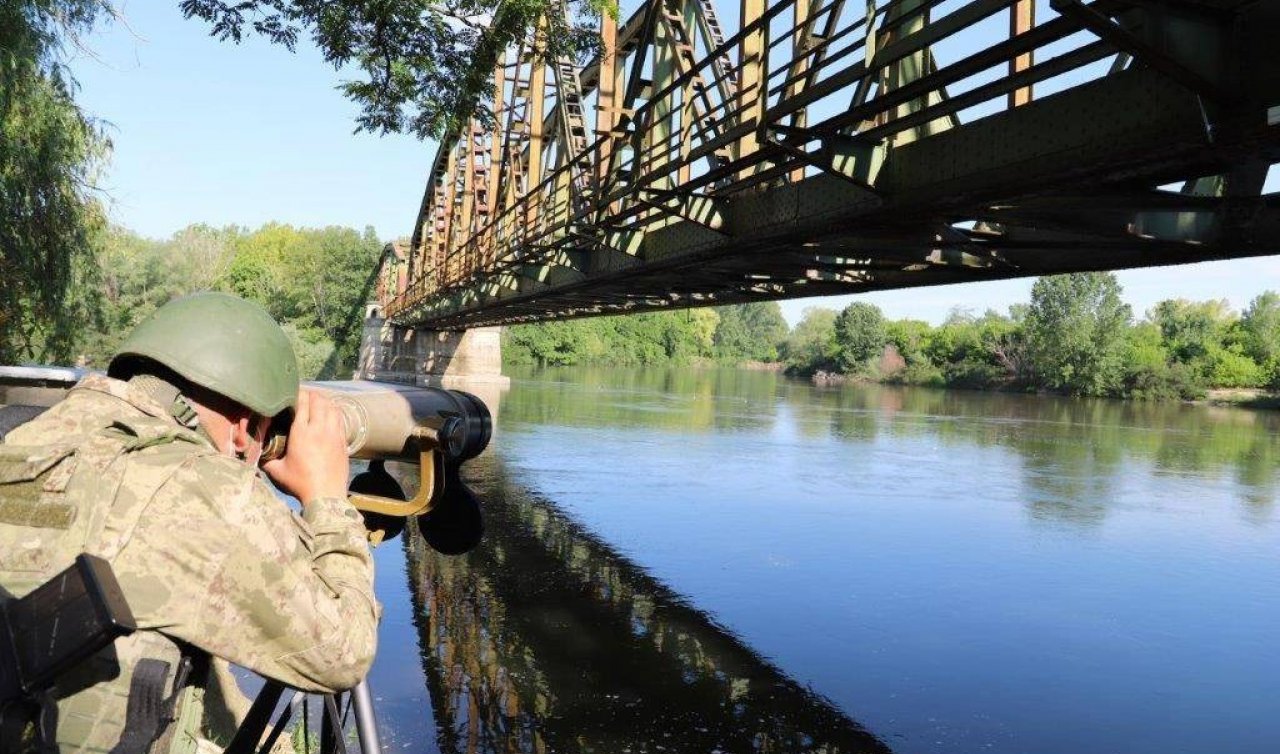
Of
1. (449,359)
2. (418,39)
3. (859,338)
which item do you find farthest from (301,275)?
(418,39)

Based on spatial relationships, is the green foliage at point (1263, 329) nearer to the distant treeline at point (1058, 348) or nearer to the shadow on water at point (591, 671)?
the distant treeline at point (1058, 348)

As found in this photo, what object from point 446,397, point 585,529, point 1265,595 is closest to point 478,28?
point 446,397

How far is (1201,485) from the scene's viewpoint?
22.2 meters

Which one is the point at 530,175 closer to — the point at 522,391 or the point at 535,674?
the point at 535,674

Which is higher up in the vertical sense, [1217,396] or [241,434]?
[241,434]

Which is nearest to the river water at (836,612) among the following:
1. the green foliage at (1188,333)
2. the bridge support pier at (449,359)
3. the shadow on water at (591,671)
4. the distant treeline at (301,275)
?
the shadow on water at (591,671)

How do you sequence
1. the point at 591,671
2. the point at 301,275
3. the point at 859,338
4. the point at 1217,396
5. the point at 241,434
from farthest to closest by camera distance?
the point at 859,338, the point at 301,275, the point at 1217,396, the point at 591,671, the point at 241,434

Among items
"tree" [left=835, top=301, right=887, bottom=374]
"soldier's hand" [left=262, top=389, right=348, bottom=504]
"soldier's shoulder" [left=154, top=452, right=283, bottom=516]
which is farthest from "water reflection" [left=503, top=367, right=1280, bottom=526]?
"tree" [left=835, top=301, right=887, bottom=374]

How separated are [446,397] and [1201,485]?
77.0ft

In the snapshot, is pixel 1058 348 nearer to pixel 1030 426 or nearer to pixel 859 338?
pixel 859 338

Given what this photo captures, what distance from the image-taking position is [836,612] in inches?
442

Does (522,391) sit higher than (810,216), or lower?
lower

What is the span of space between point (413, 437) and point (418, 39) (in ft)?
19.5

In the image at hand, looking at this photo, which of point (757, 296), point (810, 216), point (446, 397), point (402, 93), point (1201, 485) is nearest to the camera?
point (446, 397)
